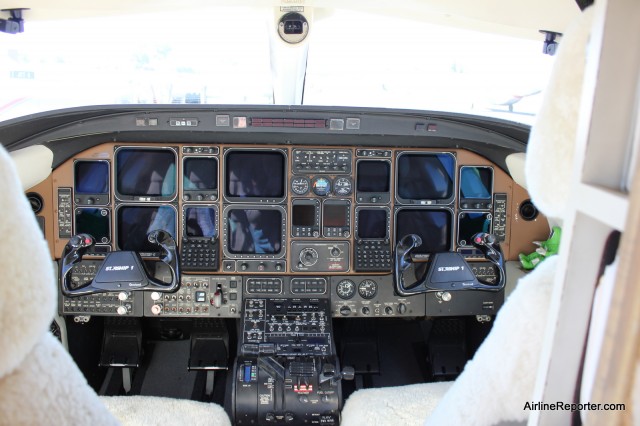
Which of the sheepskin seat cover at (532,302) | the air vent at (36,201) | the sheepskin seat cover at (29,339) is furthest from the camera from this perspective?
the air vent at (36,201)

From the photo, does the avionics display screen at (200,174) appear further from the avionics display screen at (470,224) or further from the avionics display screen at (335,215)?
the avionics display screen at (470,224)

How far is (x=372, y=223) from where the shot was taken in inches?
136

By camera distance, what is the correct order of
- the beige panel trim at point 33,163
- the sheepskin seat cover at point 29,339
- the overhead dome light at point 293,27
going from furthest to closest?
the beige panel trim at point 33,163 < the overhead dome light at point 293,27 < the sheepskin seat cover at point 29,339

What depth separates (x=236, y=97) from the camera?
424 centimetres

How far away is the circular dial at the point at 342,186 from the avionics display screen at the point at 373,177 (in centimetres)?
6

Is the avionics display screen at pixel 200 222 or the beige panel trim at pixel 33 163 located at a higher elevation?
the beige panel trim at pixel 33 163

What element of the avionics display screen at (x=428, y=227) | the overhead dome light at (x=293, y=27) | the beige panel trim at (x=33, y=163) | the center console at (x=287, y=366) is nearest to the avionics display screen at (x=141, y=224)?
the beige panel trim at (x=33, y=163)

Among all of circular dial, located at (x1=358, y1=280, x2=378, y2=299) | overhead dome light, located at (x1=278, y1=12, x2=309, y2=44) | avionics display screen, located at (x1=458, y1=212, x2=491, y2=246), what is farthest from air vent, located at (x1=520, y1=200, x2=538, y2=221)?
overhead dome light, located at (x1=278, y1=12, x2=309, y2=44)

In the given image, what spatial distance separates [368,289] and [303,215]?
582 millimetres

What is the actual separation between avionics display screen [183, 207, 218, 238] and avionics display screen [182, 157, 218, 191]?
0.13m

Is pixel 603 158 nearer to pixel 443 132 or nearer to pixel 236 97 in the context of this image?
pixel 443 132

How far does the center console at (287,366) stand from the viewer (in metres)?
2.90

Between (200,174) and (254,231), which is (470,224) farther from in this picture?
(200,174)

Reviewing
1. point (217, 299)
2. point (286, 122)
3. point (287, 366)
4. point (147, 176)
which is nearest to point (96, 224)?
point (147, 176)
